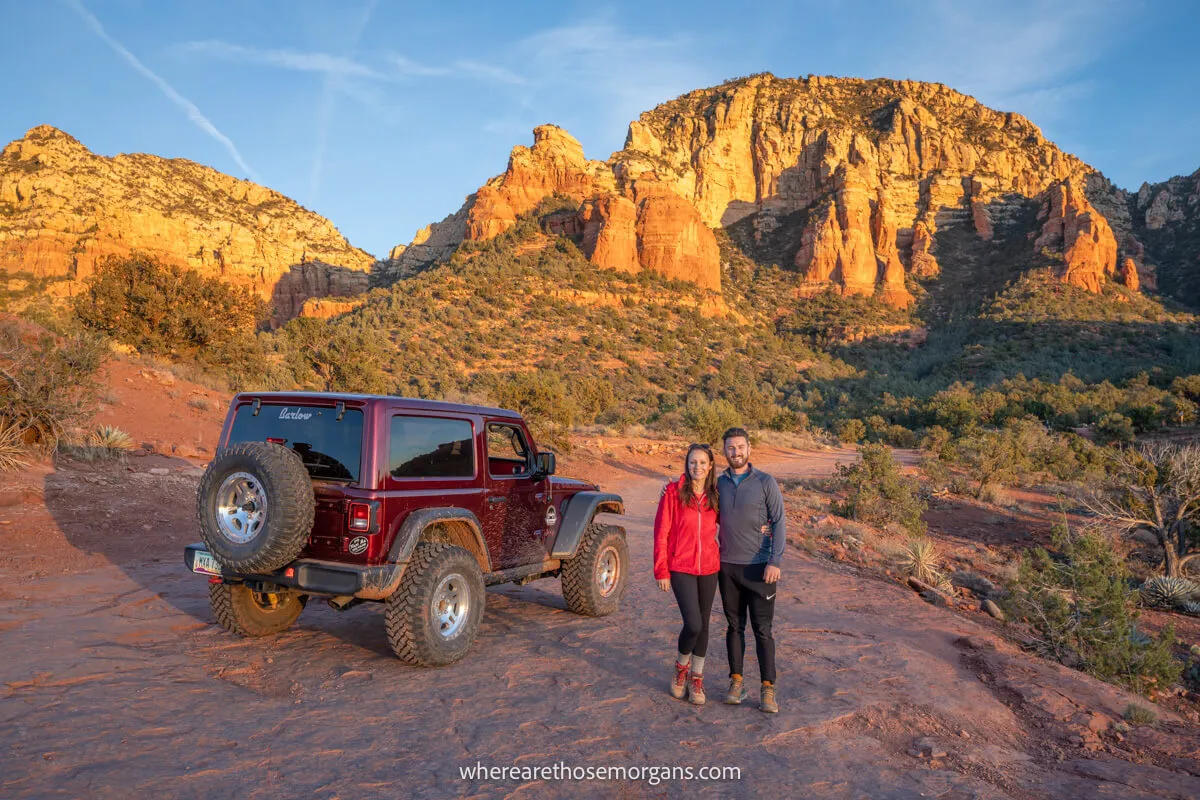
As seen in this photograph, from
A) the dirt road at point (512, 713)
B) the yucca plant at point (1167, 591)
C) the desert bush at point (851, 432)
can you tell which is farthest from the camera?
the desert bush at point (851, 432)

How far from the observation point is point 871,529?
1266 cm

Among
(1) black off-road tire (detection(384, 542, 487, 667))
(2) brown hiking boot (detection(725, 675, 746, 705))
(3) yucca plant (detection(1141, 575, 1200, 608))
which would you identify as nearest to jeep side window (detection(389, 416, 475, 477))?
(1) black off-road tire (detection(384, 542, 487, 667))

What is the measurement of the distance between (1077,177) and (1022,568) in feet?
362

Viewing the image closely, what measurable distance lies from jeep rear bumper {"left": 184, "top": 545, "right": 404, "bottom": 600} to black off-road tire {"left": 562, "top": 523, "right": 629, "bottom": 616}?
7.01 feet

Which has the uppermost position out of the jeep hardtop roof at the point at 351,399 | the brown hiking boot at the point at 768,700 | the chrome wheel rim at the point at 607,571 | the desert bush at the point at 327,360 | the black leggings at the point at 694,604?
the desert bush at the point at 327,360

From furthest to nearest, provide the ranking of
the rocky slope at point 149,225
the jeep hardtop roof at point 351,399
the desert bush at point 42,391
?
the rocky slope at point 149,225 → the desert bush at point 42,391 → the jeep hardtop roof at point 351,399

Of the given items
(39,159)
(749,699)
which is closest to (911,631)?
(749,699)

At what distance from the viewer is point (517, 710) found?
4129 mm

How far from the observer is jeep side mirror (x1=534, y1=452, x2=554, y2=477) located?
5887 millimetres

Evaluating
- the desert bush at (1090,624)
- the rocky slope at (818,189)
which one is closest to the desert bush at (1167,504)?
the desert bush at (1090,624)

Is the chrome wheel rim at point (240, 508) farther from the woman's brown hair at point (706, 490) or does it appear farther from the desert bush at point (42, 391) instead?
the desert bush at point (42, 391)

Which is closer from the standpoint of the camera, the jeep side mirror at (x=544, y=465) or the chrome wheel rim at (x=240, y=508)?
the chrome wheel rim at (x=240, y=508)

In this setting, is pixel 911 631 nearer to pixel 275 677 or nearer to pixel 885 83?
pixel 275 677

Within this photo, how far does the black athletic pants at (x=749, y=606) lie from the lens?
4.19m
